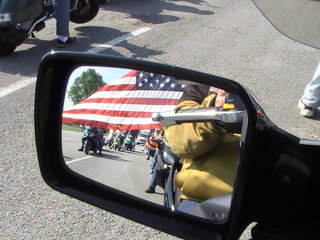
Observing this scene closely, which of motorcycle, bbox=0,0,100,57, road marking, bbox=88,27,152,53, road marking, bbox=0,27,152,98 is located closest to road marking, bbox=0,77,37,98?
road marking, bbox=0,27,152,98

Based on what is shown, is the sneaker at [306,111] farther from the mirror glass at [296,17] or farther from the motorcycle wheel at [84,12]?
the motorcycle wheel at [84,12]

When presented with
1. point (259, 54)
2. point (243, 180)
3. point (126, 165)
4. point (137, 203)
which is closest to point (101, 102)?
point (126, 165)

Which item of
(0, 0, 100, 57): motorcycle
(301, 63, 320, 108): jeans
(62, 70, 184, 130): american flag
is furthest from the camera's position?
(0, 0, 100, 57): motorcycle

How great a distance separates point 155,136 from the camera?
4.16ft

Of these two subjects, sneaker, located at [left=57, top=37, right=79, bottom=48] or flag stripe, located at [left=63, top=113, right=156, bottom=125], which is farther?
sneaker, located at [left=57, top=37, right=79, bottom=48]

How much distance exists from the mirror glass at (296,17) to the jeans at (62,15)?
532 cm

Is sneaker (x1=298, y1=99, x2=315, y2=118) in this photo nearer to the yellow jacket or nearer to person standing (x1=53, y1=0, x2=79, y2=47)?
person standing (x1=53, y1=0, x2=79, y2=47)

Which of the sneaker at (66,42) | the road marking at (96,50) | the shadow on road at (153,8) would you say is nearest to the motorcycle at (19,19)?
the sneaker at (66,42)

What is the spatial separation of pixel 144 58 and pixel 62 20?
1338 mm

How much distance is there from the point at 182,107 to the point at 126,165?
263 mm

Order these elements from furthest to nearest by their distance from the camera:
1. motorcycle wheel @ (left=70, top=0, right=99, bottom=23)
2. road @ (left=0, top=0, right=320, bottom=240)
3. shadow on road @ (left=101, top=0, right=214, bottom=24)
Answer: shadow on road @ (left=101, top=0, right=214, bottom=24)
motorcycle wheel @ (left=70, top=0, right=99, bottom=23)
road @ (left=0, top=0, right=320, bottom=240)

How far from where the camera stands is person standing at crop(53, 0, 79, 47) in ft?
21.6

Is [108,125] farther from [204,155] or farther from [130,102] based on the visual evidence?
[204,155]

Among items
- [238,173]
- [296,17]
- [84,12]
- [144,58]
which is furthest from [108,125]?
[84,12]
